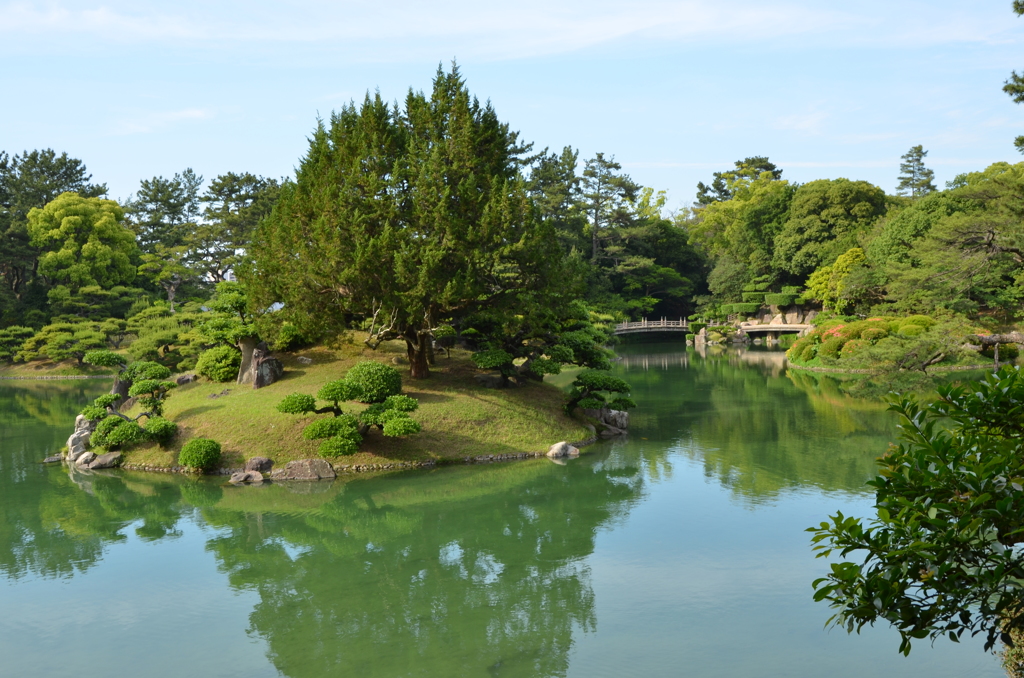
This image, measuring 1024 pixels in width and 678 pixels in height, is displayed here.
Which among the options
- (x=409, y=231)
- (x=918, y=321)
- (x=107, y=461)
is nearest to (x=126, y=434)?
(x=107, y=461)

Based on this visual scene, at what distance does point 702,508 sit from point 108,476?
13.5 metres

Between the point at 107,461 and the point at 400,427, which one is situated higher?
the point at 400,427

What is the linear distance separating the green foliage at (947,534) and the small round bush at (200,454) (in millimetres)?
15453

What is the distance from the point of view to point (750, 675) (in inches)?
329

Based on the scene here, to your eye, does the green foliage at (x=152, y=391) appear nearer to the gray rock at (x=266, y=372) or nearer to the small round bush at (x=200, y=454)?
the gray rock at (x=266, y=372)

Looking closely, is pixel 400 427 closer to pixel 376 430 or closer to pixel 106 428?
pixel 376 430

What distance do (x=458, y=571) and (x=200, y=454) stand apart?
8187mm

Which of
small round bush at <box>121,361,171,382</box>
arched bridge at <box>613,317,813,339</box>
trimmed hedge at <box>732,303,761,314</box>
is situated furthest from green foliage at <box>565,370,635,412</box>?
trimmed hedge at <box>732,303,761,314</box>

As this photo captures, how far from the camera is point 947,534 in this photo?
4.41m

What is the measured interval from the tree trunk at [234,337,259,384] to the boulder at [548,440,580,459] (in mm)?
8601

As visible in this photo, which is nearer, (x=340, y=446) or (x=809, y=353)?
(x=340, y=446)

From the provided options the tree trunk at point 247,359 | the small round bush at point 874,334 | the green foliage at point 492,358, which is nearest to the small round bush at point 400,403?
the green foliage at point 492,358

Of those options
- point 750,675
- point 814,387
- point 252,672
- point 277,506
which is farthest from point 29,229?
point 750,675

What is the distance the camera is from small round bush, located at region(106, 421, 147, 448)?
18609 millimetres
